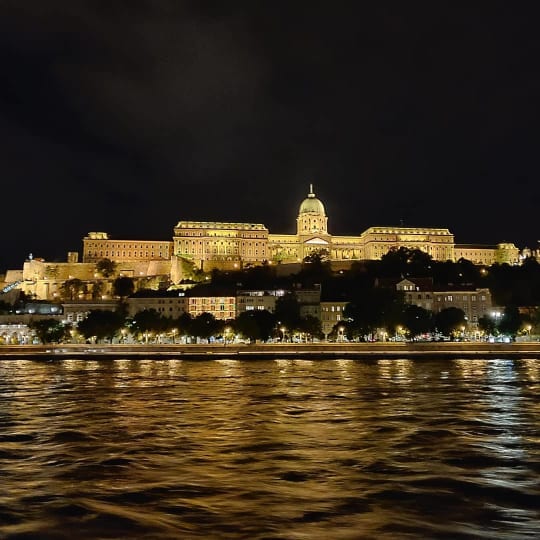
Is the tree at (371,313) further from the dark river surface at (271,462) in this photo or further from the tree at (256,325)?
the dark river surface at (271,462)

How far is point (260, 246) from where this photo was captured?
105m

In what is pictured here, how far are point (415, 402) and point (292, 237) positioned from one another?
8550 cm

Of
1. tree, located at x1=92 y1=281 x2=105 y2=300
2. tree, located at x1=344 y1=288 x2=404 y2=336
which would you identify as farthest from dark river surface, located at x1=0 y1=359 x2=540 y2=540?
tree, located at x1=92 y1=281 x2=105 y2=300

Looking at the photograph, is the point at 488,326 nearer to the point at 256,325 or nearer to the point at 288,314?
the point at 288,314

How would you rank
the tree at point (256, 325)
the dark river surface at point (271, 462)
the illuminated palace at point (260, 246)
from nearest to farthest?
the dark river surface at point (271, 462), the tree at point (256, 325), the illuminated palace at point (260, 246)

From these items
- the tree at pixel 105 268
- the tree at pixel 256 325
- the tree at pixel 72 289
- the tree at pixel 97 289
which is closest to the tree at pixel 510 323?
the tree at pixel 256 325

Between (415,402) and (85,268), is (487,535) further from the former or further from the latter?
(85,268)

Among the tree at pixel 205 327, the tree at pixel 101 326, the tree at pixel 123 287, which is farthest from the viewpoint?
the tree at pixel 123 287

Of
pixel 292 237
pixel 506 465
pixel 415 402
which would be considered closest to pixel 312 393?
pixel 415 402

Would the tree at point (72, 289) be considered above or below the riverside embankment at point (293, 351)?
above

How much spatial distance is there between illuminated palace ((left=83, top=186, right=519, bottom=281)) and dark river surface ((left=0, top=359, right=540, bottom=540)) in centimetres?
7233

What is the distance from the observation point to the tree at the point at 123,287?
8688 centimetres

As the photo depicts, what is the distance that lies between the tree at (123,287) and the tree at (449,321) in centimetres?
4385

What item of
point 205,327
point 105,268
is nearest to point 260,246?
point 105,268
